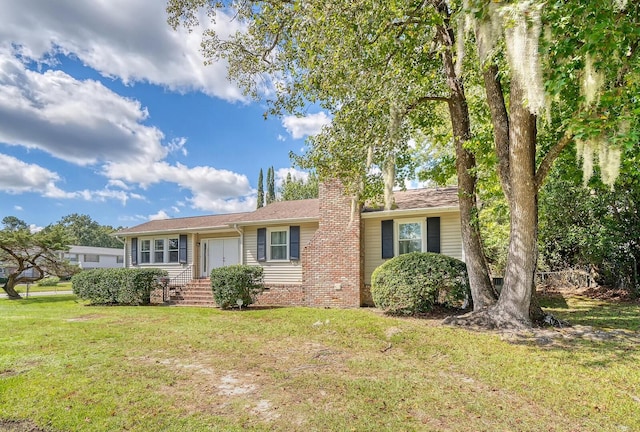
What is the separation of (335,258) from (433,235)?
10.3ft

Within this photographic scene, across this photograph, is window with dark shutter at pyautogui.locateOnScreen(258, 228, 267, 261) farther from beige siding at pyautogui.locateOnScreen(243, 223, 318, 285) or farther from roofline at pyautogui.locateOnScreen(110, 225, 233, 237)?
roofline at pyautogui.locateOnScreen(110, 225, 233, 237)

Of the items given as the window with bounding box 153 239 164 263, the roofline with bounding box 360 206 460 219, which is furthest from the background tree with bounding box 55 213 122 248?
the roofline with bounding box 360 206 460 219

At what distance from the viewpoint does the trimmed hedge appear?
Answer: 12.9 meters

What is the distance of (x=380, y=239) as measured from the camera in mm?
12031

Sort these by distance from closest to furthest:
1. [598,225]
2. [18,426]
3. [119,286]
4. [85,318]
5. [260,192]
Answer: [18,426] < [85,318] < [598,225] < [119,286] < [260,192]

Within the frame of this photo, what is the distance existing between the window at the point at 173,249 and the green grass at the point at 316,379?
345 inches

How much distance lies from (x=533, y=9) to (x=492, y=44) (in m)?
0.72

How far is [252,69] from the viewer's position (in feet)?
33.8

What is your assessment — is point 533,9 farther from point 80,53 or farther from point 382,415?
point 80,53


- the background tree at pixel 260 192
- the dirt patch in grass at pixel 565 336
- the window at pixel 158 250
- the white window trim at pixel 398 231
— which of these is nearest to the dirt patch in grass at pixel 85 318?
the window at pixel 158 250

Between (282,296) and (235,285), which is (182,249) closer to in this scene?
(235,285)

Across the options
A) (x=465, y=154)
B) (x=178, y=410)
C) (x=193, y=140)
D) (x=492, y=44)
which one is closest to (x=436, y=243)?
(x=465, y=154)

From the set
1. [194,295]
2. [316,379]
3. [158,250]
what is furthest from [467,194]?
[158,250]

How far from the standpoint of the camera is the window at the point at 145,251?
1722 centimetres
